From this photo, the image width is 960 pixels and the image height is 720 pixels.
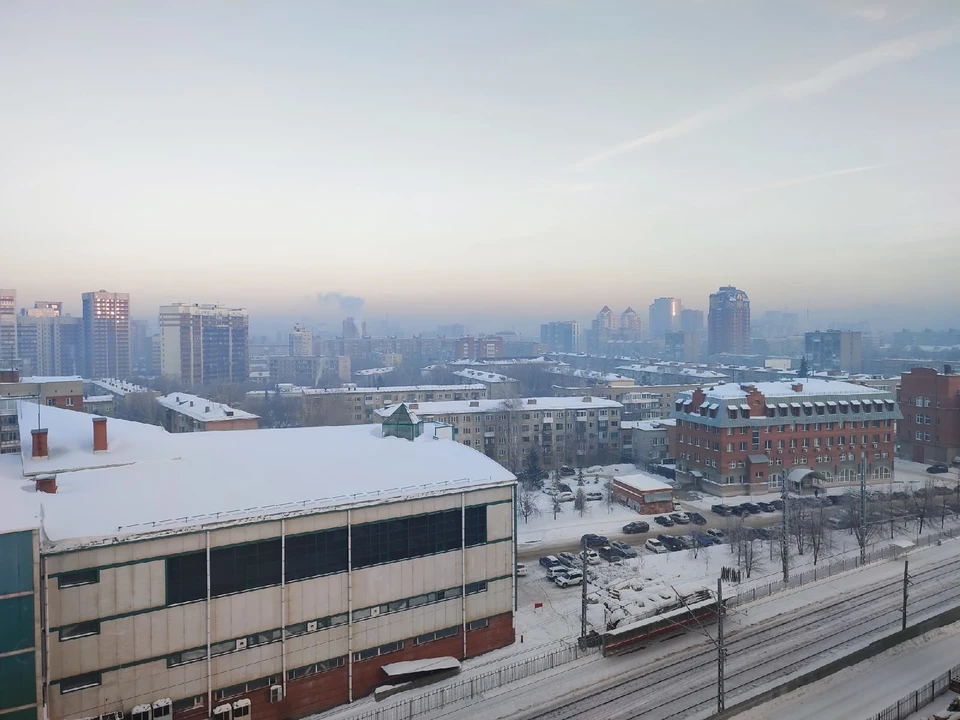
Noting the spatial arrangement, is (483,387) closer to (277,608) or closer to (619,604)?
(619,604)

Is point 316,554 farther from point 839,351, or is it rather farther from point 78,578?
point 839,351

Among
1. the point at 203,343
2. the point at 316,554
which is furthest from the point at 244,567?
the point at 203,343

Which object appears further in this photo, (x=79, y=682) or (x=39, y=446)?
(x=39, y=446)

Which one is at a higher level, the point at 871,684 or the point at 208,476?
the point at 208,476

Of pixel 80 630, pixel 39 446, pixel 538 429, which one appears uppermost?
pixel 39 446

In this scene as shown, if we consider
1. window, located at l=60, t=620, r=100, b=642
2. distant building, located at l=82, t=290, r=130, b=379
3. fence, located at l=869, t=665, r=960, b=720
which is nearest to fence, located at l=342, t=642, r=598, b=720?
window, located at l=60, t=620, r=100, b=642

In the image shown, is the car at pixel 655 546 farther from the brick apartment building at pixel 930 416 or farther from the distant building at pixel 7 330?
the distant building at pixel 7 330

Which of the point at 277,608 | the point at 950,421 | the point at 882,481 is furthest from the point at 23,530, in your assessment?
the point at 950,421
